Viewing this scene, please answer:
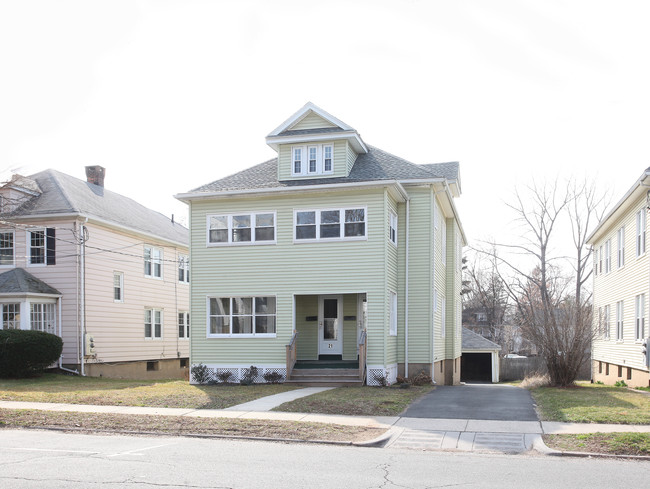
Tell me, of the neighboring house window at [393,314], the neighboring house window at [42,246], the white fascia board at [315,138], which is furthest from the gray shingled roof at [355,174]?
the neighboring house window at [42,246]

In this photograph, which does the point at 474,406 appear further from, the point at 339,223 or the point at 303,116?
the point at 303,116

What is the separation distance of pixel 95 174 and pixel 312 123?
15187mm

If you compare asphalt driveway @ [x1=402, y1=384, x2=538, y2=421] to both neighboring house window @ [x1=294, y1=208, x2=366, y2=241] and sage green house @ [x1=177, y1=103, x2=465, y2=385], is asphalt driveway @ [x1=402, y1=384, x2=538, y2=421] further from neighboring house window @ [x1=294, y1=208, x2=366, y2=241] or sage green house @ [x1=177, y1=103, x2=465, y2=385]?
neighboring house window @ [x1=294, y1=208, x2=366, y2=241]

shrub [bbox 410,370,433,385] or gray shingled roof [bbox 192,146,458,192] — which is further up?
gray shingled roof [bbox 192,146,458,192]

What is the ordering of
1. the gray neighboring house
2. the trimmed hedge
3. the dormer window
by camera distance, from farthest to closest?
the gray neighboring house < the trimmed hedge < the dormer window

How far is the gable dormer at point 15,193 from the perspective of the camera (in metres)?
26.5

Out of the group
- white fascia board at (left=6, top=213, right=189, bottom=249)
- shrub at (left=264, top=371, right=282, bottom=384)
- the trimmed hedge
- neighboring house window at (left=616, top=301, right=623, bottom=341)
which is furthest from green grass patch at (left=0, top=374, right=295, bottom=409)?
neighboring house window at (left=616, top=301, right=623, bottom=341)

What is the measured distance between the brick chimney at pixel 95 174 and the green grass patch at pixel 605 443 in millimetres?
27392

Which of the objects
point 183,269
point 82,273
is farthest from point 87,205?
point 183,269

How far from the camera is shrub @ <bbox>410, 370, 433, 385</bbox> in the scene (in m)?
21.8

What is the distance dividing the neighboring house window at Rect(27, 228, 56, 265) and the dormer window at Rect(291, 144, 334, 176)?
1104 cm

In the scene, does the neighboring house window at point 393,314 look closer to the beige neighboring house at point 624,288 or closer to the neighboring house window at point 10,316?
the beige neighboring house at point 624,288

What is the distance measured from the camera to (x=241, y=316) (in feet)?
72.5

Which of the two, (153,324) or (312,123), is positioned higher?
(312,123)
